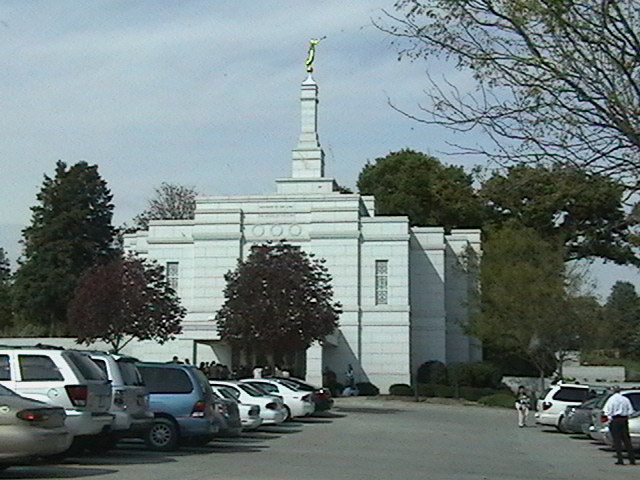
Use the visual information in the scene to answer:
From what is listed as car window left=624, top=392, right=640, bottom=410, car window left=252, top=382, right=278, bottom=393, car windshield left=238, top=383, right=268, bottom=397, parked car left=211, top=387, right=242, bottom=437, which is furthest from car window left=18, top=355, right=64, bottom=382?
car window left=252, top=382, right=278, bottom=393

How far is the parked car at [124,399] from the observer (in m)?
19.4

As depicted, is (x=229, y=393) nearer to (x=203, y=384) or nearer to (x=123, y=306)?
(x=203, y=384)

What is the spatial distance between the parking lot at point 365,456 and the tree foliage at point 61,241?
127ft

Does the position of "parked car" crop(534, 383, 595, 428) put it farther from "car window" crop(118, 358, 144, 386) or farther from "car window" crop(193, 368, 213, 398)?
"car window" crop(118, 358, 144, 386)

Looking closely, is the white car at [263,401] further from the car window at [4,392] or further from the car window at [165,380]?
the car window at [4,392]

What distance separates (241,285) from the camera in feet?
141

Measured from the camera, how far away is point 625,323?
5928 centimetres

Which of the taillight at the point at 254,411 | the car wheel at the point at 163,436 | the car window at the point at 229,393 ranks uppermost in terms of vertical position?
the car window at the point at 229,393

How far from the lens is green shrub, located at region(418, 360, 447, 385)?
5991 cm

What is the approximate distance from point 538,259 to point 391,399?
32.3ft

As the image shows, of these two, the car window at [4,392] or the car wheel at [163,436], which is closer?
Answer: the car window at [4,392]

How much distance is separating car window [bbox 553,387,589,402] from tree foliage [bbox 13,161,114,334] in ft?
140

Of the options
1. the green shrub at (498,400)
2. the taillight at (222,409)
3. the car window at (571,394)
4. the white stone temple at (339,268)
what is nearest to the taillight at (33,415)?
the taillight at (222,409)

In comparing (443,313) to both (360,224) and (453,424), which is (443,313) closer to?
(360,224)
